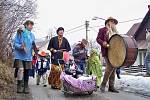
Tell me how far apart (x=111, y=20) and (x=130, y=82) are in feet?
9.92

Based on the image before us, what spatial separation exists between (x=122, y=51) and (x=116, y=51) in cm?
31

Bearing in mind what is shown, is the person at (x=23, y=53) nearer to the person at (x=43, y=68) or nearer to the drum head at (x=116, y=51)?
the drum head at (x=116, y=51)

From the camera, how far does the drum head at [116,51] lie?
10641 millimetres

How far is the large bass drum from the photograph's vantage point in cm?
1038

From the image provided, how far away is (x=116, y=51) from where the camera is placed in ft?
36.1

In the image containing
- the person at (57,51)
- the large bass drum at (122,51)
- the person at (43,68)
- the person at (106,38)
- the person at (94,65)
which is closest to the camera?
the large bass drum at (122,51)

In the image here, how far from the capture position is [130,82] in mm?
13898

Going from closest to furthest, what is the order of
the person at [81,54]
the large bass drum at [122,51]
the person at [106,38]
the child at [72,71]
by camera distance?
the large bass drum at [122,51] → the child at [72,71] → the person at [106,38] → the person at [81,54]

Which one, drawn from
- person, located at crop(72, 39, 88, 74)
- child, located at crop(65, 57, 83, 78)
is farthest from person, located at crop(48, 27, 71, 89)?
person, located at crop(72, 39, 88, 74)

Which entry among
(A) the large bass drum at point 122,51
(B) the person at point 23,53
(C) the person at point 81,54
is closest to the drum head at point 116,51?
(A) the large bass drum at point 122,51

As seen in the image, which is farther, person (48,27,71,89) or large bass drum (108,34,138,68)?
person (48,27,71,89)

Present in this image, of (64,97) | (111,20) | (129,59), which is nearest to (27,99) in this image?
(64,97)

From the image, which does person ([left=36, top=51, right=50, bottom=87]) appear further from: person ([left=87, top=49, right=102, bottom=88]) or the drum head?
the drum head

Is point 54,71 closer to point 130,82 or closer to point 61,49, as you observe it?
point 61,49
